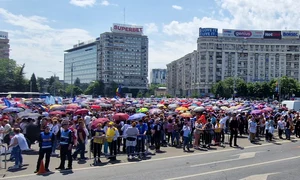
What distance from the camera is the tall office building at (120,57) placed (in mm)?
174250

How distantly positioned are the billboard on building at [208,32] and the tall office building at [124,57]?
180ft

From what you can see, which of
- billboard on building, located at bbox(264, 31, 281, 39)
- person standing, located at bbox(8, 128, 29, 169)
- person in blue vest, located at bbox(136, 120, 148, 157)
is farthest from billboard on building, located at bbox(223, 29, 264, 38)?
person standing, located at bbox(8, 128, 29, 169)

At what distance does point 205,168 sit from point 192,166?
0.65m

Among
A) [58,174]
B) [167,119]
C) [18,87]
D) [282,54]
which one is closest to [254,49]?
[282,54]

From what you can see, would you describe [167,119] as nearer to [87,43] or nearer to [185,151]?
[185,151]

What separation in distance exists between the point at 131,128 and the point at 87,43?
180097mm

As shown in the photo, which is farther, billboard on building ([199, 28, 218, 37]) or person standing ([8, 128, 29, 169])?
billboard on building ([199, 28, 218, 37])

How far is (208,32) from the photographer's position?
13050 cm

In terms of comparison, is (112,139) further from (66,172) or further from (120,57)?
(120,57)

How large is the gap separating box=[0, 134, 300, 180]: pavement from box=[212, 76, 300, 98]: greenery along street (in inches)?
3578

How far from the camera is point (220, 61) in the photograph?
13350cm

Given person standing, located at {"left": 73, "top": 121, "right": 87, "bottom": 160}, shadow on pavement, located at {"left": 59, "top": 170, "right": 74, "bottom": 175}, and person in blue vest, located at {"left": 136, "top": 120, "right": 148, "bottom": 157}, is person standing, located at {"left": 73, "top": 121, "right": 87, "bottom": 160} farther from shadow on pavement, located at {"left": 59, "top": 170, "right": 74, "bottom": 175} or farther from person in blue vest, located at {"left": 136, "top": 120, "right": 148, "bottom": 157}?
person in blue vest, located at {"left": 136, "top": 120, "right": 148, "bottom": 157}

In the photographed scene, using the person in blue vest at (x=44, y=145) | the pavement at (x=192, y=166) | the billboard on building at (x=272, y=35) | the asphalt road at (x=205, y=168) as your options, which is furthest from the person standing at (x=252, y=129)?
the billboard on building at (x=272, y=35)

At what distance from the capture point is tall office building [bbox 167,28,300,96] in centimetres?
13238
